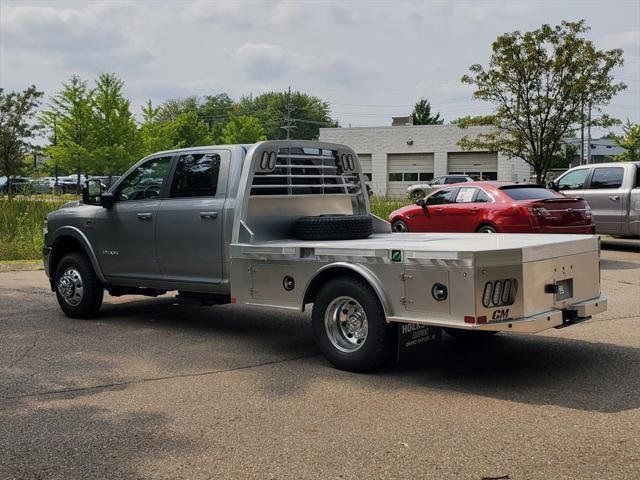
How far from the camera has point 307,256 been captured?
21.5ft

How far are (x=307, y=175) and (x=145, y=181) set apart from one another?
196cm

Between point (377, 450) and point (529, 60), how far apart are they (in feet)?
77.6

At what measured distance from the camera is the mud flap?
6.11 metres

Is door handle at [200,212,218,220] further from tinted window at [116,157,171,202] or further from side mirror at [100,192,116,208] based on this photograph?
side mirror at [100,192,116,208]

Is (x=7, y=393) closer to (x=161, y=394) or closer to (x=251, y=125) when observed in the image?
(x=161, y=394)

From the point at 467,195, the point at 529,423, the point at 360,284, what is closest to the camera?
the point at 529,423

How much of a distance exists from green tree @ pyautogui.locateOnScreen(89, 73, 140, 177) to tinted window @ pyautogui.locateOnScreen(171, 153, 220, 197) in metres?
36.2

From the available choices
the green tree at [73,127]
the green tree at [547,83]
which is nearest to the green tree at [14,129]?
the green tree at [73,127]

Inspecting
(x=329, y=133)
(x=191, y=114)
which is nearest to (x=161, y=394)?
(x=329, y=133)

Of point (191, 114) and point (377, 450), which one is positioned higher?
point (191, 114)

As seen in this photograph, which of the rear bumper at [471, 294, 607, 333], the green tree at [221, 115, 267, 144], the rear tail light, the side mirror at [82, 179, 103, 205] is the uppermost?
the green tree at [221, 115, 267, 144]

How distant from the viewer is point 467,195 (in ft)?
Result: 47.1

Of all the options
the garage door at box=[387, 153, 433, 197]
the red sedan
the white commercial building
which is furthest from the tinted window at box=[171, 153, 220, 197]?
the garage door at box=[387, 153, 433, 197]

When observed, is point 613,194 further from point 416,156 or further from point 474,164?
point 416,156
